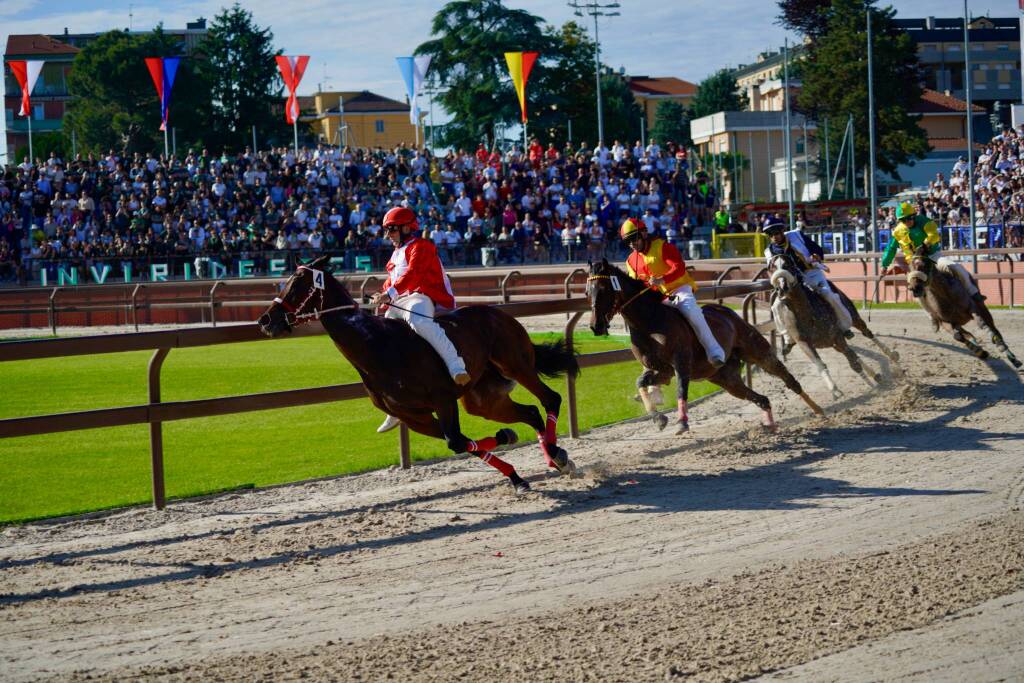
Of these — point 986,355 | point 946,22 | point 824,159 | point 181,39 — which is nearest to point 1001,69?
point 946,22

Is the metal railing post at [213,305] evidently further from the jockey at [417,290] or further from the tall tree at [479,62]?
the tall tree at [479,62]

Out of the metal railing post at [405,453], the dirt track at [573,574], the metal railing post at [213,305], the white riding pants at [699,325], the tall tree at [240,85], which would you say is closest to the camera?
the dirt track at [573,574]

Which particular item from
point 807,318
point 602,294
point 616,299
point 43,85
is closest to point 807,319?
point 807,318

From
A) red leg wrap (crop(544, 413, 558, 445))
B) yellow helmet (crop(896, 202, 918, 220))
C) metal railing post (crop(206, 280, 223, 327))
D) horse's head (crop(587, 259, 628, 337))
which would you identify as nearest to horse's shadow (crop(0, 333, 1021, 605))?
red leg wrap (crop(544, 413, 558, 445))

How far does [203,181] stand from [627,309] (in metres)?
29.1

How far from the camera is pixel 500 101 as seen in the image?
64.5 m

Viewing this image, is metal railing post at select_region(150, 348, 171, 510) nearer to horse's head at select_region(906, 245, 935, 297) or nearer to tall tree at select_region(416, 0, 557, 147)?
horse's head at select_region(906, 245, 935, 297)

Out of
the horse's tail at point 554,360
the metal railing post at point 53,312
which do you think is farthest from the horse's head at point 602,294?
the metal railing post at point 53,312

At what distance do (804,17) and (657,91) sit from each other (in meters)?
51.9

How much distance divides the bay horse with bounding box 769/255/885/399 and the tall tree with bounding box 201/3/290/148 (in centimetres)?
6626

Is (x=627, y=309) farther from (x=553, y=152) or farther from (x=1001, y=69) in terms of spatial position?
(x=1001, y=69)

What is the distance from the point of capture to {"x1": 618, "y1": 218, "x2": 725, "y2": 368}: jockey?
466 inches

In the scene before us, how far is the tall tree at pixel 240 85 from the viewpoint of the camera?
76500 mm

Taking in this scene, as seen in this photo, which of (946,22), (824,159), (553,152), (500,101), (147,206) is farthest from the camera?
(946,22)
